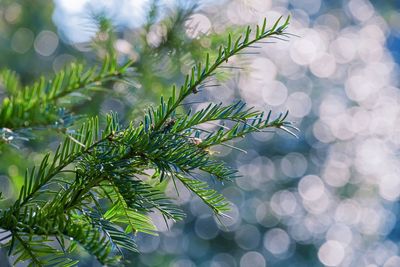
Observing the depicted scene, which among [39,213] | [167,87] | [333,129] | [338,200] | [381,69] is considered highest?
[39,213]

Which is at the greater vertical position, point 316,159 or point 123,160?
point 123,160

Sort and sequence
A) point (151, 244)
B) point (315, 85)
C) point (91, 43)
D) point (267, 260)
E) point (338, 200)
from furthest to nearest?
point (315, 85) → point (338, 200) → point (267, 260) → point (151, 244) → point (91, 43)

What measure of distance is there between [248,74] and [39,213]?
0.48m

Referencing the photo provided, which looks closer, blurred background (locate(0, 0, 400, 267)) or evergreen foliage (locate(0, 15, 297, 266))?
evergreen foliage (locate(0, 15, 297, 266))

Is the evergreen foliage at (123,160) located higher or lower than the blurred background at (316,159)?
higher

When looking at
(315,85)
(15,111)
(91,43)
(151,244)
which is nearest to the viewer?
(15,111)

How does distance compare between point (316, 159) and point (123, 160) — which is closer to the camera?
point (123, 160)

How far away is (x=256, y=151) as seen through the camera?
145 inches

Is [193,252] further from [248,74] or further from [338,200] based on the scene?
[248,74]

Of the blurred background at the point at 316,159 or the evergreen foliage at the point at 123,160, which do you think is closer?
the evergreen foliage at the point at 123,160

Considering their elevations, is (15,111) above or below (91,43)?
above

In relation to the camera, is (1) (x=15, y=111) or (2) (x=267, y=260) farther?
(2) (x=267, y=260)

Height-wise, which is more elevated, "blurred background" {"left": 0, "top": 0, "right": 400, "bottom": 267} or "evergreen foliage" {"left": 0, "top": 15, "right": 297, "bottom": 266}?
"evergreen foliage" {"left": 0, "top": 15, "right": 297, "bottom": 266}

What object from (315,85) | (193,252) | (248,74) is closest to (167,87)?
(248,74)
